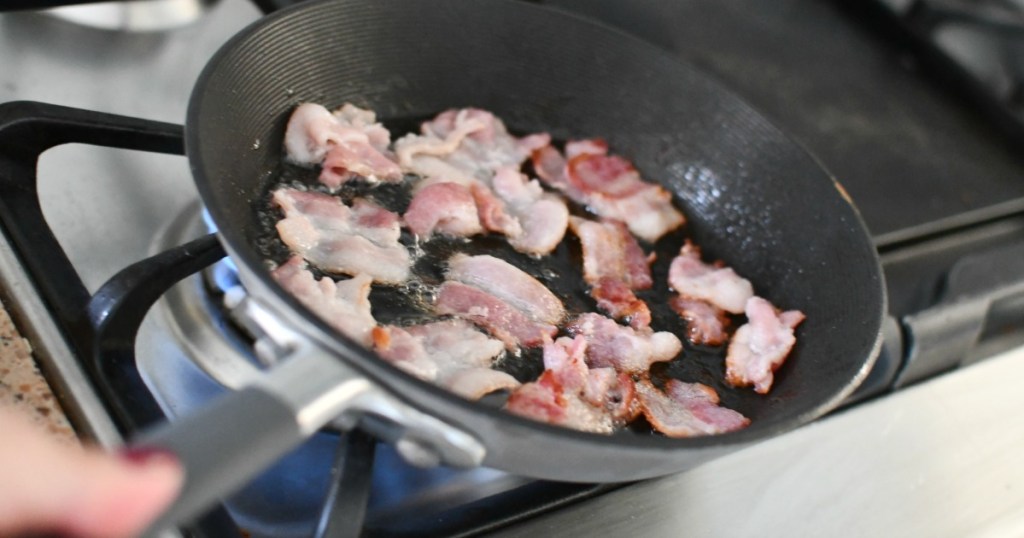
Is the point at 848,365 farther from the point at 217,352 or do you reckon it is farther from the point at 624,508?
the point at 217,352

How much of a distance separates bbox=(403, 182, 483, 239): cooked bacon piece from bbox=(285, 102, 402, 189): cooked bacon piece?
6cm

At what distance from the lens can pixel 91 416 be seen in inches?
27.2

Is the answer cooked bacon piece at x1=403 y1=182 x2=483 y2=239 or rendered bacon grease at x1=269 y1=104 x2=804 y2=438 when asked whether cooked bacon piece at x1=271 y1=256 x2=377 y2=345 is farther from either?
cooked bacon piece at x1=403 y1=182 x2=483 y2=239

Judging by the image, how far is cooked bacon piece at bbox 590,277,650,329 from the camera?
3.05ft

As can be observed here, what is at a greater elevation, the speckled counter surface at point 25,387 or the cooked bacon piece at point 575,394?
the cooked bacon piece at point 575,394

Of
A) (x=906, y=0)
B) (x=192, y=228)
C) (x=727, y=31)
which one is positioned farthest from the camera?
(x=906, y=0)

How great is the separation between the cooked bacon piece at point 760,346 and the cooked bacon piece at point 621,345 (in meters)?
0.06

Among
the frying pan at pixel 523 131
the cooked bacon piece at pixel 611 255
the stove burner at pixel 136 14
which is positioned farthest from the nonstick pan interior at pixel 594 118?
the stove burner at pixel 136 14

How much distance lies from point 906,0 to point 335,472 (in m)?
1.33

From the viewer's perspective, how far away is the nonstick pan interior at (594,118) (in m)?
0.87

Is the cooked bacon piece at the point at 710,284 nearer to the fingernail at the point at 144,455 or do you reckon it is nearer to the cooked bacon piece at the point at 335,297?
the cooked bacon piece at the point at 335,297

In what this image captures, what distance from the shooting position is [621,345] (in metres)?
0.89

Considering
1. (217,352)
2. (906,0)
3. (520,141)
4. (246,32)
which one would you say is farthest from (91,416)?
(906,0)

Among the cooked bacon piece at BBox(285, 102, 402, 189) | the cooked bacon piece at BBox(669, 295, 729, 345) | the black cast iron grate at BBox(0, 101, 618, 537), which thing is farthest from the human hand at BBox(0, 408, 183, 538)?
the cooked bacon piece at BBox(669, 295, 729, 345)
